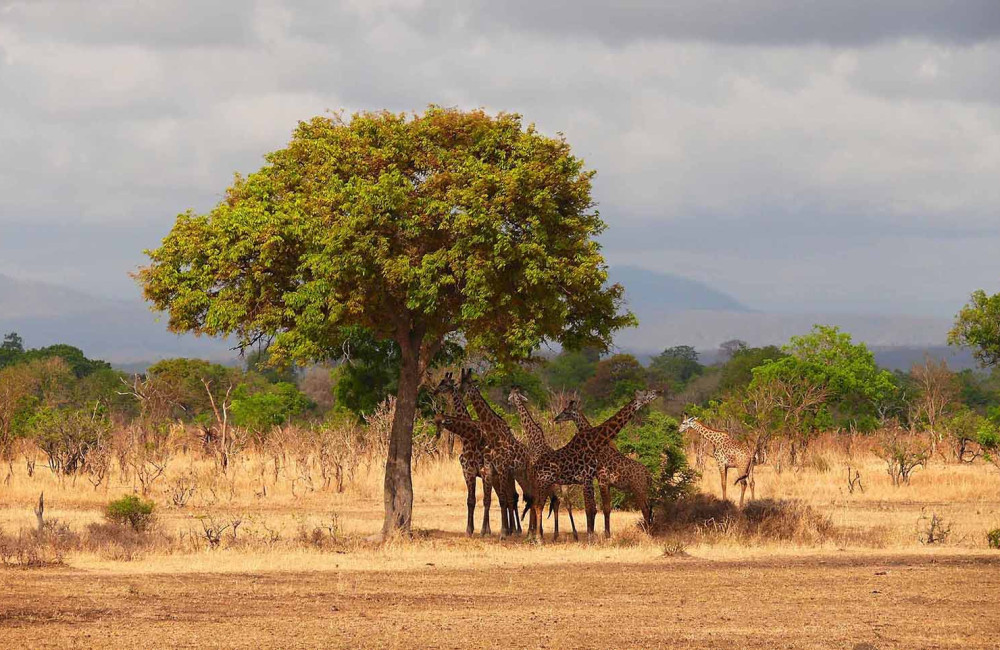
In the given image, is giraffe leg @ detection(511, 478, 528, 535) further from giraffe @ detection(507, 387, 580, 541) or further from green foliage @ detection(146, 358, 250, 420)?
green foliage @ detection(146, 358, 250, 420)

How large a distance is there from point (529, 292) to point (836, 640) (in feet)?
27.1

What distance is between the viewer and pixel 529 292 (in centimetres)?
2003

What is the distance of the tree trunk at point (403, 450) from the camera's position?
21609 mm

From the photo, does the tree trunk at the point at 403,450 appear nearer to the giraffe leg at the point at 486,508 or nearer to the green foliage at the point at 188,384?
the giraffe leg at the point at 486,508

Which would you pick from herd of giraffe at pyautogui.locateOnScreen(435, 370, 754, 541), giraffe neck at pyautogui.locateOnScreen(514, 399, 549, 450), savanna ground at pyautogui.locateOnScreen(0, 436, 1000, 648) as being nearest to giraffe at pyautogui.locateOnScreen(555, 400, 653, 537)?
herd of giraffe at pyautogui.locateOnScreen(435, 370, 754, 541)

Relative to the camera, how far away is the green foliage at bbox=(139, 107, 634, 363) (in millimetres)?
19609

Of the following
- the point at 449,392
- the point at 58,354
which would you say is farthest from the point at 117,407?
the point at 449,392

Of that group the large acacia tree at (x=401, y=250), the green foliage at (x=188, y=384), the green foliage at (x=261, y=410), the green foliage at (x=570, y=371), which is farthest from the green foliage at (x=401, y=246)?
the green foliage at (x=570, y=371)

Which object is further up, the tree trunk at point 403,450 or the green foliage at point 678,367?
the green foliage at point 678,367

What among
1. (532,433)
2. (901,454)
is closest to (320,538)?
(532,433)

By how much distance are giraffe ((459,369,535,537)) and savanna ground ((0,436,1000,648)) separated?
32.4 inches

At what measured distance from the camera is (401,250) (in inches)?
800

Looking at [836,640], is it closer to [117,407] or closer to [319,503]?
[319,503]

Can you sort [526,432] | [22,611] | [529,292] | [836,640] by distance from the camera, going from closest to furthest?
[836,640] < [22,611] < [529,292] < [526,432]
